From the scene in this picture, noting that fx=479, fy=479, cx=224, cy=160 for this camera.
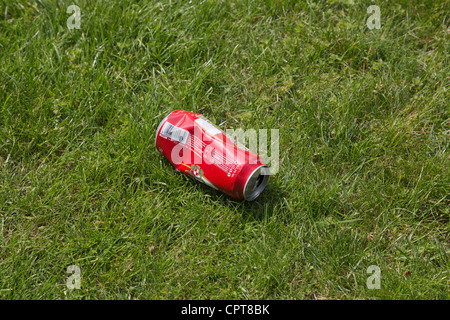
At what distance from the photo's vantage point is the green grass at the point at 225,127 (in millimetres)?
2520

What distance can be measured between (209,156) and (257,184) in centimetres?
33

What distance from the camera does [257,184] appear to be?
8.84ft

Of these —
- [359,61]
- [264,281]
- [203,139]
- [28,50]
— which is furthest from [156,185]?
[359,61]

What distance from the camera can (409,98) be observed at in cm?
308

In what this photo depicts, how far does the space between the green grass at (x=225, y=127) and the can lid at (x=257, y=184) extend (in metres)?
0.10

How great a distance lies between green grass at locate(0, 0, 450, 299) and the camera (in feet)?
8.27
